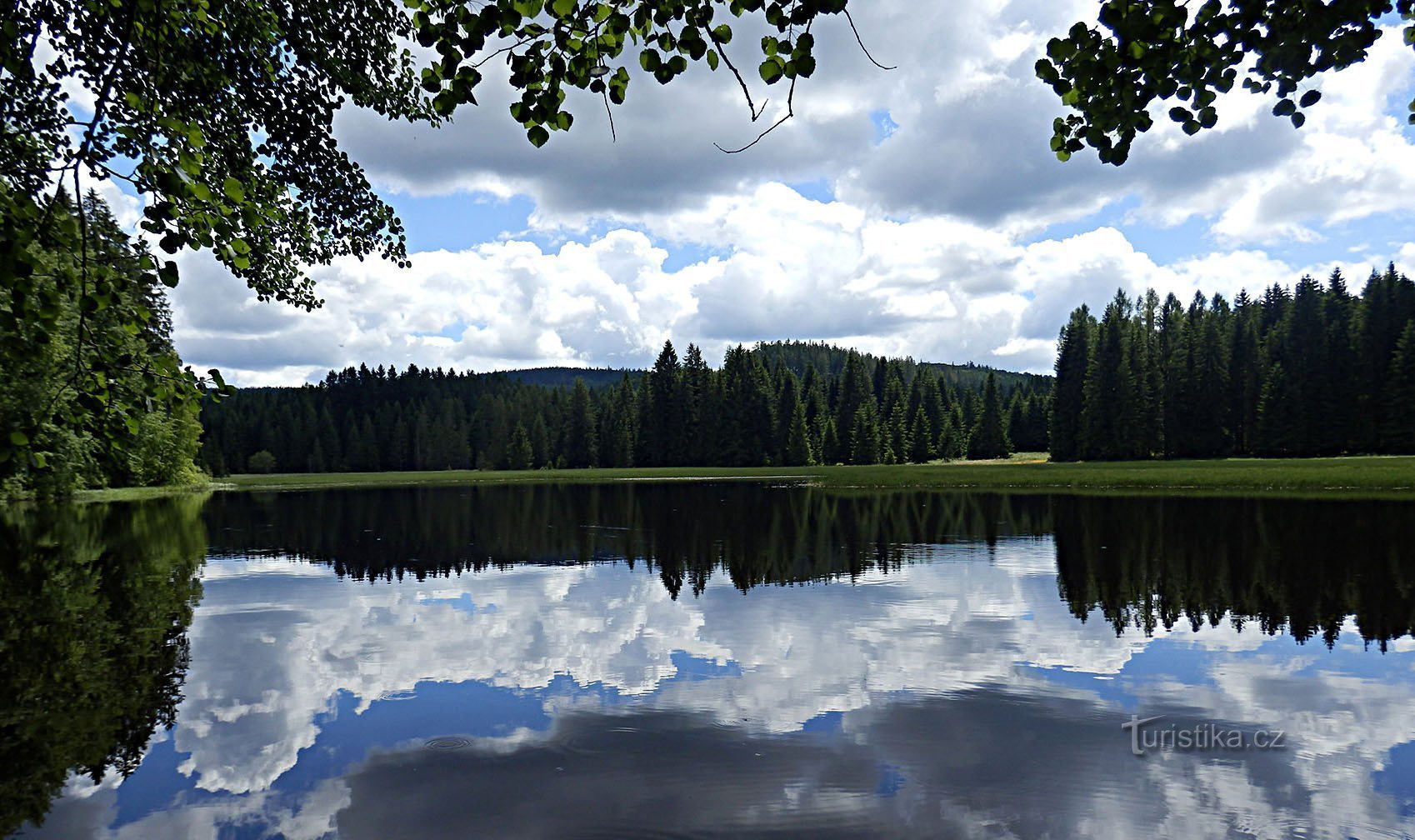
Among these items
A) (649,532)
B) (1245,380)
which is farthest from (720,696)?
(1245,380)

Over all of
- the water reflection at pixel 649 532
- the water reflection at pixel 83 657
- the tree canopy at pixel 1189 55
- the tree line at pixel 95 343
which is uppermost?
the tree canopy at pixel 1189 55

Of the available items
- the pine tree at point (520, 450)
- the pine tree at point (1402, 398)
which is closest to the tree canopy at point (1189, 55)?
the pine tree at point (1402, 398)

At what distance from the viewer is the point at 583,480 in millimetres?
92125

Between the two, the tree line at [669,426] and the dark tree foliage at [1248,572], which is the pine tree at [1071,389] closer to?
the tree line at [669,426]

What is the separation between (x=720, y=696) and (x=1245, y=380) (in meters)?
98.7

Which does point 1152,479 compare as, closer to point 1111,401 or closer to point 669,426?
point 1111,401

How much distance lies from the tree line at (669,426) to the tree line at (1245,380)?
21693 millimetres

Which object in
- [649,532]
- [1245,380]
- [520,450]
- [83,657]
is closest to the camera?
[83,657]

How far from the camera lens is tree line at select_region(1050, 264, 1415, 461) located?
76000mm

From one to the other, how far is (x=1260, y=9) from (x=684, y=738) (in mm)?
8071

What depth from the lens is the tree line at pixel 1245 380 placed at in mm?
76000

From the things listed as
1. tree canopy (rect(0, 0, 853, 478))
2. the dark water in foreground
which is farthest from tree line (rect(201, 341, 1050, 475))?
tree canopy (rect(0, 0, 853, 478))

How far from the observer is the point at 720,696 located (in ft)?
34.3

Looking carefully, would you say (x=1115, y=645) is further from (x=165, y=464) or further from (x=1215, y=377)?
(x=1215, y=377)
